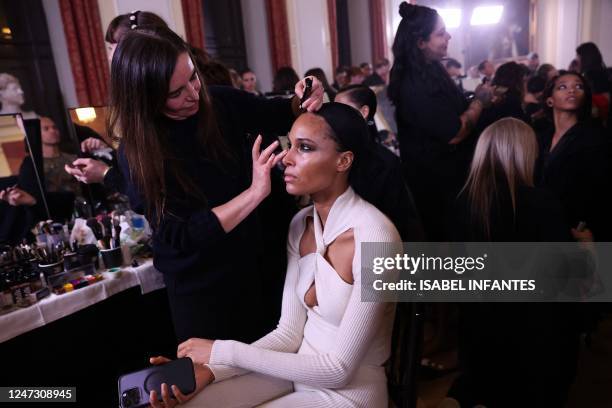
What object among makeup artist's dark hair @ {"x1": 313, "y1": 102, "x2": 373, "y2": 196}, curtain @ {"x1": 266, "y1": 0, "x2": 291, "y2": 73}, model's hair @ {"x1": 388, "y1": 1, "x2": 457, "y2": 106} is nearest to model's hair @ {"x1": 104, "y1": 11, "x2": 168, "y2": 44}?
makeup artist's dark hair @ {"x1": 313, "y1": 102, "x2": 373, "y2": 196}

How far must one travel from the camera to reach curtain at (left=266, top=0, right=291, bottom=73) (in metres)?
5.40

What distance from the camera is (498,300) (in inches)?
65.1

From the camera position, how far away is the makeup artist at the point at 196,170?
1.08 meters

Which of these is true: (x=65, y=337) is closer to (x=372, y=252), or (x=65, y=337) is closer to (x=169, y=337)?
(x=169, y=337)

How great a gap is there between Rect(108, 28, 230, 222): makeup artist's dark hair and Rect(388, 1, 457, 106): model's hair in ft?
4.23

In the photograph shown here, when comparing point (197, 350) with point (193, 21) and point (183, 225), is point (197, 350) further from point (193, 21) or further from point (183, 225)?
point (193, 21)

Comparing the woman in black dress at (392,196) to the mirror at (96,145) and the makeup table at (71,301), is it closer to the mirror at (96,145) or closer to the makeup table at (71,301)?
the makeup table at (71,301)

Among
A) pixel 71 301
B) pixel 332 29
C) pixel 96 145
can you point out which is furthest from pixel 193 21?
pixel 71 301

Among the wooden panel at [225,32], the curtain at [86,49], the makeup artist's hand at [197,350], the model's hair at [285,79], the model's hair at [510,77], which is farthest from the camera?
the wooden panel at [225,32]

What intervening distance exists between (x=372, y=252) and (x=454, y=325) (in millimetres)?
1682

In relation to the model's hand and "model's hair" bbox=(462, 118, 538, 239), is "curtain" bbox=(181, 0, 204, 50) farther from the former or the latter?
"model's hair" bbox=(462, 118, 538, 239)

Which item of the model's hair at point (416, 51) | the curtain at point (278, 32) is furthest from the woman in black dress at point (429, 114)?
the curtain at point (278, 32)

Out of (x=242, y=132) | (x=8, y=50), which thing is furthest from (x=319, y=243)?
(x=8, y=50)

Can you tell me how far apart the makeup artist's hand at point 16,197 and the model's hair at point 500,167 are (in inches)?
71.5
